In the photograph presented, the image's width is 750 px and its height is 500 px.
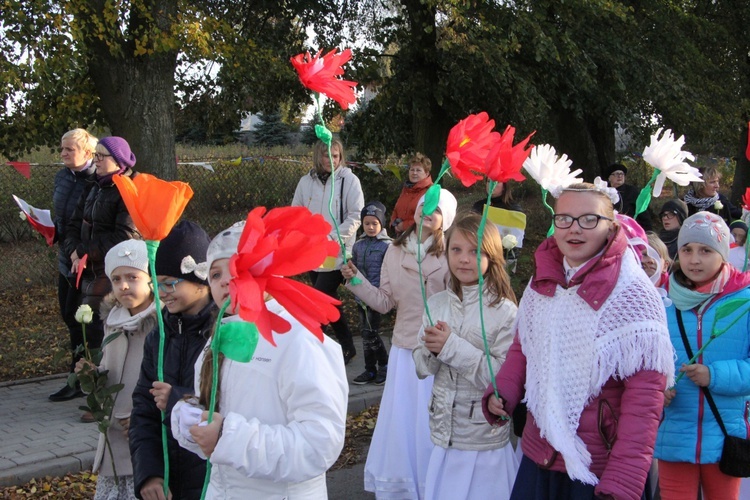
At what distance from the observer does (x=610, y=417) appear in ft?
8.47

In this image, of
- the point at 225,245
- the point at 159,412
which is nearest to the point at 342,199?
the point at 159,412

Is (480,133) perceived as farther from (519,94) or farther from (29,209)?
(519,94)

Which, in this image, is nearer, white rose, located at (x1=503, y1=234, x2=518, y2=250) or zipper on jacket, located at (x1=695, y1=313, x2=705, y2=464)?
zipper on jacket, located at (x1=695, y1=313, x2=705, y2=464)

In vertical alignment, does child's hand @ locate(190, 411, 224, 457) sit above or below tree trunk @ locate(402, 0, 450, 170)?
below

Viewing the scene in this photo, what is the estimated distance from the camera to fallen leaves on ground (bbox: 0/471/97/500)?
4523 millimetres

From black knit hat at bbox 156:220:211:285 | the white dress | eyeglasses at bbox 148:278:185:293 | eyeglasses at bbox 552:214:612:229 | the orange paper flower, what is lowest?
the white dress

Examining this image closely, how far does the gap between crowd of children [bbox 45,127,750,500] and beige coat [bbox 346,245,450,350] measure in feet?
0.04

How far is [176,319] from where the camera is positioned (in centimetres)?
292

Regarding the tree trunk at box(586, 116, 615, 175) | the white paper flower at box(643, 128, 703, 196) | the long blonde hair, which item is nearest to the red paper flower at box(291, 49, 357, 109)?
the long blonde hair

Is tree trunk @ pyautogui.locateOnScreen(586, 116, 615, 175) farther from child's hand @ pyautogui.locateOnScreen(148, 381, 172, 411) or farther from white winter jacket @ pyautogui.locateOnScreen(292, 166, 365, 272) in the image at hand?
child's hand @ pyautogui.locateOnScreen(148, 381, 172, 411)

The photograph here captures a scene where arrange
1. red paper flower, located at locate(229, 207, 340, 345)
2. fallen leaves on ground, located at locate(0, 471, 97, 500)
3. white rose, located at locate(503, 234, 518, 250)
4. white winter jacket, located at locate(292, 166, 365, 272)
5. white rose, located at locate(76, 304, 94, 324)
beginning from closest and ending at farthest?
red paper flower, located at locate(229, 207, 340, 345)
white rose, located at locate(76, 304, 94, 324)
fallen leaves on ground, located at locate(0, 471, 97, 500)
white rose, located at locate(503, 234, 518, 250)
white winter jacket, located at locate(292, 166, 365, 272)

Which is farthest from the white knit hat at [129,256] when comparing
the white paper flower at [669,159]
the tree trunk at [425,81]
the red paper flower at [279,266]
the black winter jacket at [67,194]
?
the tree trunk at [425,81]

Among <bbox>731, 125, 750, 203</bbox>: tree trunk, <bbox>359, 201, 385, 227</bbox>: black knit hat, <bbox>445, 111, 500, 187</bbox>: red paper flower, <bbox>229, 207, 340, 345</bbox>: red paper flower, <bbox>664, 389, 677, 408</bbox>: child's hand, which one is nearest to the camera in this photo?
<bbox>229, 207, 340, 345</bbox>: red paper flower

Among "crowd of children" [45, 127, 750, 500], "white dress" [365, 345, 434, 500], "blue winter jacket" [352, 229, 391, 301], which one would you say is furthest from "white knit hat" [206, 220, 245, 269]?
"blue winter jacket" [352, 229, 391, 301]
